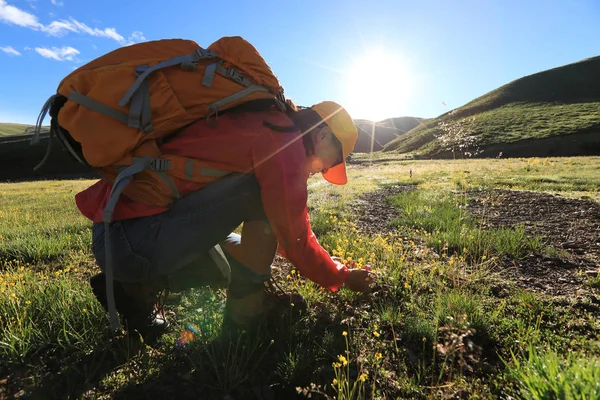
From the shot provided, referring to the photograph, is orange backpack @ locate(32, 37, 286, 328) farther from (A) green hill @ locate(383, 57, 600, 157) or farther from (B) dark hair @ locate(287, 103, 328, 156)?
(A) green hill @ locate(383, 57, 600, 157)

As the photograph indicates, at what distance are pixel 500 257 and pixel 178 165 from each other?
3.57 m

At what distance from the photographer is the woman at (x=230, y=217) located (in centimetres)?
226

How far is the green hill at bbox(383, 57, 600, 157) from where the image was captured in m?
56.9

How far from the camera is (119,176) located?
79.7 inches

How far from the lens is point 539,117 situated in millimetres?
73062

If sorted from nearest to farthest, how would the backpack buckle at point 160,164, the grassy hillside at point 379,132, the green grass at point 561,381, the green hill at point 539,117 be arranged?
the green grass at point 561,381 < the backpack buckle at point 160,164 < the green hill at point 539,117 < the grassy hillside at point 379,132

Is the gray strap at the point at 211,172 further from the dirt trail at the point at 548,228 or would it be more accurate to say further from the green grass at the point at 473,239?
the dirt trail at the point at 548,228

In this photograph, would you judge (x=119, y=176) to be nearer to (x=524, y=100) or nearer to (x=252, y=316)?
(x=252, y=316)

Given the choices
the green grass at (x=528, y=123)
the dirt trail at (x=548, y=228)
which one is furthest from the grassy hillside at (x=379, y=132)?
the dirt trail at (x=548, y=228)

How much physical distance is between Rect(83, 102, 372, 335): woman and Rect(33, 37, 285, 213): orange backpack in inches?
3.5

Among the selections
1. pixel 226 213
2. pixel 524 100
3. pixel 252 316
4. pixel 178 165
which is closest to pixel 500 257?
pixel 252 316

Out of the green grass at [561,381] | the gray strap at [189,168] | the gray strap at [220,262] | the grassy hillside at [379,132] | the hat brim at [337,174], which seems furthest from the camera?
the grassy hillside at [379,132]

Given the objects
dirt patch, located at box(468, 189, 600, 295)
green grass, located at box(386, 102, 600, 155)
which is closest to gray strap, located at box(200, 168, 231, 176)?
dirt patch, located at box(468, 189, 600, 295)

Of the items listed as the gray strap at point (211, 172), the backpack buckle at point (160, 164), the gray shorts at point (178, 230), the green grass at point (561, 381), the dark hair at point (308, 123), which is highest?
the dark hair at point (308, 123)
